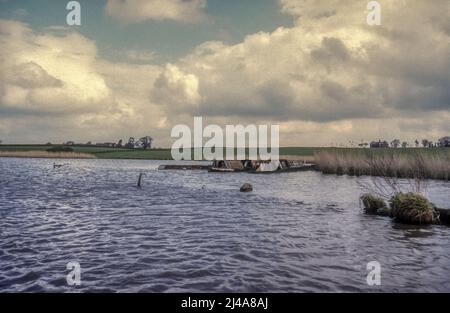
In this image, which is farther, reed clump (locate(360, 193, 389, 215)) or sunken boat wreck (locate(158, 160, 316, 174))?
sunken boat wreck (locate(158, 160, 316, 174))

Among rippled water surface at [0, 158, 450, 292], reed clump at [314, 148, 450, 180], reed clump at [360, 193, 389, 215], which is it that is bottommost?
rippled water surface at [0, 158, 450, 292]

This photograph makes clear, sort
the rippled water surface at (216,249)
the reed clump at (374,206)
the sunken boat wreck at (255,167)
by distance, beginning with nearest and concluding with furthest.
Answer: the rippled water surface at (216,249) → the reed clump at (374,206) → the sunken boat wreck at (255,167)

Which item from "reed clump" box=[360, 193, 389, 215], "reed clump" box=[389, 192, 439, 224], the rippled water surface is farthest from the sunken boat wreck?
"reed clump" box=[389, 192, 439, 224]

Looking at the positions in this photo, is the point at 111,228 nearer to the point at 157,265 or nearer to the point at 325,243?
the point at 157,265

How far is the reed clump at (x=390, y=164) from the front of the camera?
4266 cm

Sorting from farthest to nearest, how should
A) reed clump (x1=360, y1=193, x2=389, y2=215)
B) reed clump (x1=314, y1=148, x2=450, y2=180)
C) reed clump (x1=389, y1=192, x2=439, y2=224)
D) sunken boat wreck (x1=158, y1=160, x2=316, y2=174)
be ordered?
1. sunken boat wreck (x1=158, y1=160, x2=316, y2=174)
2. reed clump (x1=314, y1=148, x2=450, y2=180)
3. reed clump (x1=360, y1=193, x2=389, y2=215)
4. reed clump (x1=389, y1=192, x2=439, y2=224)

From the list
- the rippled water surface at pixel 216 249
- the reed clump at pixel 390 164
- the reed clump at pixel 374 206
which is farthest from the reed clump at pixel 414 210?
the reed clump at pixel 390 164

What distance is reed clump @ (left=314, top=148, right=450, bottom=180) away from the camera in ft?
140

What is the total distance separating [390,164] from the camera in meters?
41.7

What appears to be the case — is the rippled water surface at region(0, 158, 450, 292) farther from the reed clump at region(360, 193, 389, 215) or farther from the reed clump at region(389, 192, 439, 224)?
the reed clump at region(389, 192, 439, 224)

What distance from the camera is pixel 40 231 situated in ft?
59.3

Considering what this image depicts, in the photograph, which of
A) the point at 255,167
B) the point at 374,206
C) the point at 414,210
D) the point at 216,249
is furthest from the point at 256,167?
the point at 216,249

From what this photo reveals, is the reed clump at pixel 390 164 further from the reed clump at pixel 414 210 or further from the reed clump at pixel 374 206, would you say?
the reed clump at pixel 414 210

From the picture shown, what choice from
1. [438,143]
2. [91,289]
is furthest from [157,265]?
[438,143]
